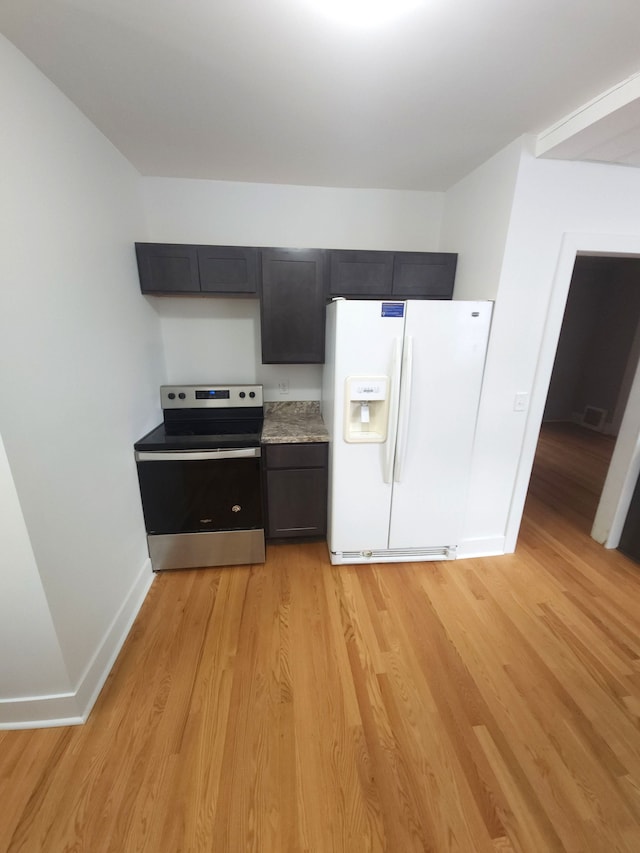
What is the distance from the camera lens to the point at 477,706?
1434 millimetres

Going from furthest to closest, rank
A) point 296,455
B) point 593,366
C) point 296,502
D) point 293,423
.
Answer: point 593,366 → point 293,423 → point 296,502 → point 296,455

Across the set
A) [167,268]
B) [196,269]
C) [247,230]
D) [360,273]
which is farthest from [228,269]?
[360,273]


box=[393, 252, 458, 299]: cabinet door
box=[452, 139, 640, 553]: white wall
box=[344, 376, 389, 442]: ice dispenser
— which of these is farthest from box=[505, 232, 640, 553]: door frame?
box=[344, 376, 389, 442]: ice dispenser

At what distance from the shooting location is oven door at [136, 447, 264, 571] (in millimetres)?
1969

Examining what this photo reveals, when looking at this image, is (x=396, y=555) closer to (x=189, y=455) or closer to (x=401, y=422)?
(x=401, y=422)

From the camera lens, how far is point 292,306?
2203 millimetres

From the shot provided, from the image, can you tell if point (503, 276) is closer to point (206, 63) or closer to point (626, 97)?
point (626, 97)

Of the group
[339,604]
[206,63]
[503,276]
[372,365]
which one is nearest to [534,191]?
[503,276]

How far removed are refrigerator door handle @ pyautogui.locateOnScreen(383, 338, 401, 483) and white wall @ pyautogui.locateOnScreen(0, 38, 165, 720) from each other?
1515 mm

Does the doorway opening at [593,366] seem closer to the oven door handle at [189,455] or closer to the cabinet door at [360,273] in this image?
the cabinet door at [360,273]

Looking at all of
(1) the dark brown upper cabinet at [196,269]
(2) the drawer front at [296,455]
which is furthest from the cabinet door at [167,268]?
(2) the drawer front at [296,455]

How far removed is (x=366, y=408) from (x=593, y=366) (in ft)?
17.6

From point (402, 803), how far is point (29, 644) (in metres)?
1.50

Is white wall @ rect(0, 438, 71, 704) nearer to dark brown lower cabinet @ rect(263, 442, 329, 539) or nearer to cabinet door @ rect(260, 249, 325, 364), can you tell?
dark brown lower cabinet @ rect(263, 442, 329, 539)
